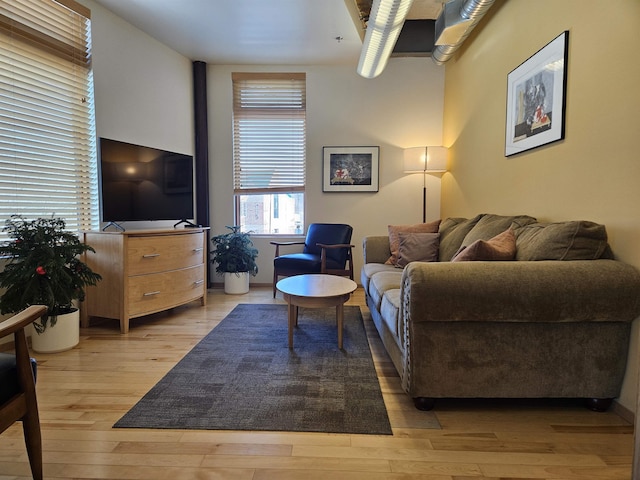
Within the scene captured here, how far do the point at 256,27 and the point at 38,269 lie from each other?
9.34 ft

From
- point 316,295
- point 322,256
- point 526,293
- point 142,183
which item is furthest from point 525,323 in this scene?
point 142,183

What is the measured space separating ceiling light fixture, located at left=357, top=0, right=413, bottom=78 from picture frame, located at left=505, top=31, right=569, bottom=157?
972mm

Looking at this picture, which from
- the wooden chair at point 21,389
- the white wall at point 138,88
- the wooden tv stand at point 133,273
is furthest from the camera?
the white wall at point 138,88

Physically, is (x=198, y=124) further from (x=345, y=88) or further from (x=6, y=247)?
(x=6, y=247)

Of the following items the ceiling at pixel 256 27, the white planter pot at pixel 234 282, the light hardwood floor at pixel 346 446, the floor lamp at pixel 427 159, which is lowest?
the light hardwood floor at pixel 346 446

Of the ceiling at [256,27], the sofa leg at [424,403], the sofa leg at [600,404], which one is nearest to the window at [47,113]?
the ceiling at [256,27]

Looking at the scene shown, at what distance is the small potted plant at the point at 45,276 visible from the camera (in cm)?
226

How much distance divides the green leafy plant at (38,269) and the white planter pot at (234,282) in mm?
1821

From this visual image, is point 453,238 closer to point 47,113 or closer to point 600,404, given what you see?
point 600,404

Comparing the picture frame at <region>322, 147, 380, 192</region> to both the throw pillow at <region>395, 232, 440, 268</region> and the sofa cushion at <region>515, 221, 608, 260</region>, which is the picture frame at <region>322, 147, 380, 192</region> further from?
the sofa cushion at <region>515, 221, 608, 260</region>

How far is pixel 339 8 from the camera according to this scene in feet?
10.3

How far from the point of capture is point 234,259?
4203 millimetres

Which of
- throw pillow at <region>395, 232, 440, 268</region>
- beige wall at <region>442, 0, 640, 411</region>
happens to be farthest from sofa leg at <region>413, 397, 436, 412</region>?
throw pillow at <region>395, 232, 440, 268</region>

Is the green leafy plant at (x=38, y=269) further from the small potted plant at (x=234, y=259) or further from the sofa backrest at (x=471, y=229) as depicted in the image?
the sofa backrest at (x=471, y=229)
